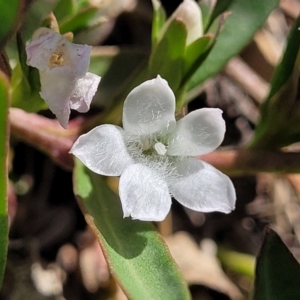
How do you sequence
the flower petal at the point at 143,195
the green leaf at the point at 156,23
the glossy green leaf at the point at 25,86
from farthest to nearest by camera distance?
the green leaf at the point at 156,23
the glossy green leaf at the point at 25,86
the flower petal at the point at 143,195

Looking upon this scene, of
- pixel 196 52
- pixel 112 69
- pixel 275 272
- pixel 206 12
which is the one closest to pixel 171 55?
pixel 196 52

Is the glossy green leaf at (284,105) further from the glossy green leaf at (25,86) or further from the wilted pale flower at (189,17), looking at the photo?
the glossy green leaf at (25,86)

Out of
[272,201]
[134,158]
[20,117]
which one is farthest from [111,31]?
[134,158]

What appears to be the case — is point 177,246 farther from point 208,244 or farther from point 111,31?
point 111,31

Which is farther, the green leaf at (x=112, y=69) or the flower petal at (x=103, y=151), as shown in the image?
the green leaf at (x=112, y=69)

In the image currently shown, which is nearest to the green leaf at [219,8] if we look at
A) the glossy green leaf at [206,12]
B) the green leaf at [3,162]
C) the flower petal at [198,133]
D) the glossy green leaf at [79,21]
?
the glossy green leaf at [206,12]

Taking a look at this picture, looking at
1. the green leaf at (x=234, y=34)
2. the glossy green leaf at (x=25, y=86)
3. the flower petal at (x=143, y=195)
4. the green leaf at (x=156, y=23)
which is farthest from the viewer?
the green leaf at (x=234, y=34)
